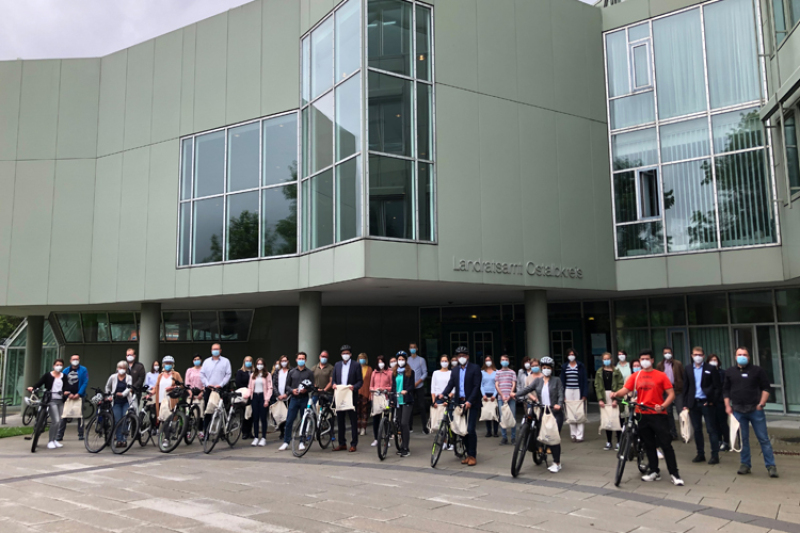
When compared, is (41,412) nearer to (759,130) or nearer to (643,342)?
(643,342)

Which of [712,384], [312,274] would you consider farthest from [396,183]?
Answer: [712,384]

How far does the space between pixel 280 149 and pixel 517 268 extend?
282 inches

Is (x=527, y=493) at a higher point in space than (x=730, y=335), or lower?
lower

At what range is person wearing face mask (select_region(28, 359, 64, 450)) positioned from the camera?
13.2m

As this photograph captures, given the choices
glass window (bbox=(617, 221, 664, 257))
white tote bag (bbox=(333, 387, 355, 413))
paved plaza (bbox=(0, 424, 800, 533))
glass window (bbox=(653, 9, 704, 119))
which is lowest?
paved plaza (bbox=(0, 424, 800, 533))

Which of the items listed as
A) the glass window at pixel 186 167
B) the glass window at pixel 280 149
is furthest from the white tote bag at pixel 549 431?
the glass window at pixel 186 167

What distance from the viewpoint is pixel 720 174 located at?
1667cm

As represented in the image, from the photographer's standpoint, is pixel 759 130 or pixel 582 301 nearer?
pixel 759 130

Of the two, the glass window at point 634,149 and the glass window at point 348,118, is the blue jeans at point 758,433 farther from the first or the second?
the glass window at point 634,149

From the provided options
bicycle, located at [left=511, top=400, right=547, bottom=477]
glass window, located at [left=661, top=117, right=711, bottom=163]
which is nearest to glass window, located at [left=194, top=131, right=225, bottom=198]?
bicycle, located at [left=511, top=400, right=547, bottom=477]

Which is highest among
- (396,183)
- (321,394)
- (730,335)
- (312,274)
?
(396,183)

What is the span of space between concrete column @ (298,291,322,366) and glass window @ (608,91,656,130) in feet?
32.4

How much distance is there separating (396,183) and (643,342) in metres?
10.3

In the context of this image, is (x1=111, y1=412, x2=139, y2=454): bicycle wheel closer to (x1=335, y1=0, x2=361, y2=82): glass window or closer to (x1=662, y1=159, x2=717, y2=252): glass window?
(x1=335, y1=0, x2=361, y2=82): glass window
